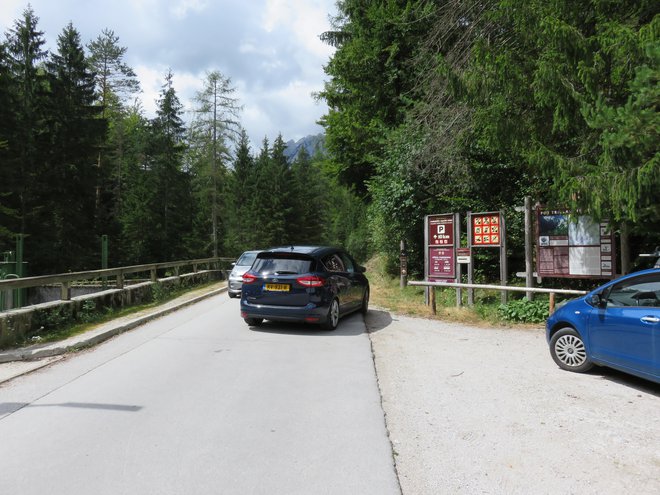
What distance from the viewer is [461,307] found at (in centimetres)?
1220

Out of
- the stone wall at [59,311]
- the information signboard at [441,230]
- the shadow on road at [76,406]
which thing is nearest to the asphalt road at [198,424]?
the shadow on road at [76,406]

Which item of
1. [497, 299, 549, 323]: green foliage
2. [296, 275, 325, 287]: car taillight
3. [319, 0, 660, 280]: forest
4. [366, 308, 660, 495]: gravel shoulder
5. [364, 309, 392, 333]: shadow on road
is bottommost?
[366, 308, 660, 495]: gravel shoulder

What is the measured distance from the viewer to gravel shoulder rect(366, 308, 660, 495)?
347cm

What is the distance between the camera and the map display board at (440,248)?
530 inches

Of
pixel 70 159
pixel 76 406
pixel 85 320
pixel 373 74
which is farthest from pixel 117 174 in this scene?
pixel 76 406

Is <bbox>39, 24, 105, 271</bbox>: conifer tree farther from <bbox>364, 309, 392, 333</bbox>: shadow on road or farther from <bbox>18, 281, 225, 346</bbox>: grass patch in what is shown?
<bbox>364, 309, 392, 333</bbox>: shadow on road

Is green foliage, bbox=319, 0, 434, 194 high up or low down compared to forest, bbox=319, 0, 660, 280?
up

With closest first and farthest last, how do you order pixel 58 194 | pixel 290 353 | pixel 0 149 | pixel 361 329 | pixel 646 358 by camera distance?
1. pixel 646 358
2. pixel 290 353
3. pixel 361 329
4. pixel 0 149
5. pixel 58 194

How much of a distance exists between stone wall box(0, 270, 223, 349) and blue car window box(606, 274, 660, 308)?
29.6 ft

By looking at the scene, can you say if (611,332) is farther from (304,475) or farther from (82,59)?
(82,59)

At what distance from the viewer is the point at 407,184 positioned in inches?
642

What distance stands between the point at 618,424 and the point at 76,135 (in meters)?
33.1


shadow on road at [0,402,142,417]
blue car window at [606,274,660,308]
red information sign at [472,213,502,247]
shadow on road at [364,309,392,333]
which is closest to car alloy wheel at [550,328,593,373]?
blue car window at [606,274,660,308]

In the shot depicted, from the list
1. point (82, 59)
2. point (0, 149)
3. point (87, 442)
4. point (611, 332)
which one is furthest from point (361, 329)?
point (82, 59)
